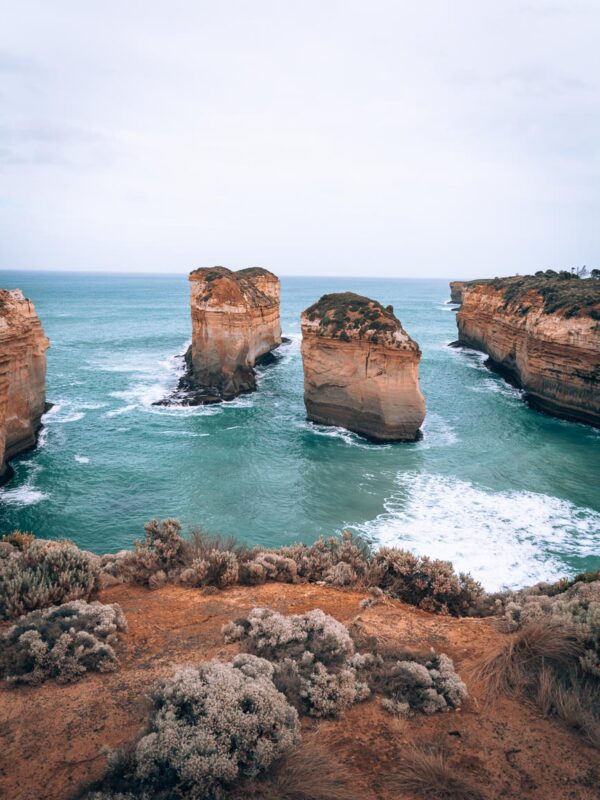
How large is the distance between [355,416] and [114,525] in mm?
14055

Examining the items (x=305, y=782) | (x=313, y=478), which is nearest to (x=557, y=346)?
(x=313, y=478)

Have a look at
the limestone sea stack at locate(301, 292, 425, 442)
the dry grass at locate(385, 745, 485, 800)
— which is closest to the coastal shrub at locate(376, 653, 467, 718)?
the dry grass at locate(385, 745, 485, 800)

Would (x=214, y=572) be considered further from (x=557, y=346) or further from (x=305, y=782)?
(x=557, y=346)

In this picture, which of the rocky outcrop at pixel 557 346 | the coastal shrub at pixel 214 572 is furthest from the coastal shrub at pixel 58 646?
the rocky outcrop at pixel 557 346

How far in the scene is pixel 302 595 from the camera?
8023 millimetres

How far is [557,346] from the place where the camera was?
28.9 meters

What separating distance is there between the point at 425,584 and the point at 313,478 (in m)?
12.6

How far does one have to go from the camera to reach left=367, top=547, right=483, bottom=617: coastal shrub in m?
8.22

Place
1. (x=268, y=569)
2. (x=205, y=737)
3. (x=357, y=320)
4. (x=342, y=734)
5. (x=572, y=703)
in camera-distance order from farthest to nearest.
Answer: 1. (x=357, y=320)
2. (x=268, y=569)
3. (x=572, y=703)
4. (x=342, y=734)
5. (x=205, y=737)

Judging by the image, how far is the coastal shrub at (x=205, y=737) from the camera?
368 centimetres

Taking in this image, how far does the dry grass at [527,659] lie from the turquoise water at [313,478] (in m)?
9.17

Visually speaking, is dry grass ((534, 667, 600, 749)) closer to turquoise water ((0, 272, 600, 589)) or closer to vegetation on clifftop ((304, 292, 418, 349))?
turquoise water ((0, 272, 600, 589))

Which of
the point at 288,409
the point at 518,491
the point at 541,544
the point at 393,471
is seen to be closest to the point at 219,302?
the point at 288,409

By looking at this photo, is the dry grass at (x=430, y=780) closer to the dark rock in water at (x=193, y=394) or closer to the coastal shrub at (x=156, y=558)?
the coastal shrub at (x=156, y=558)
